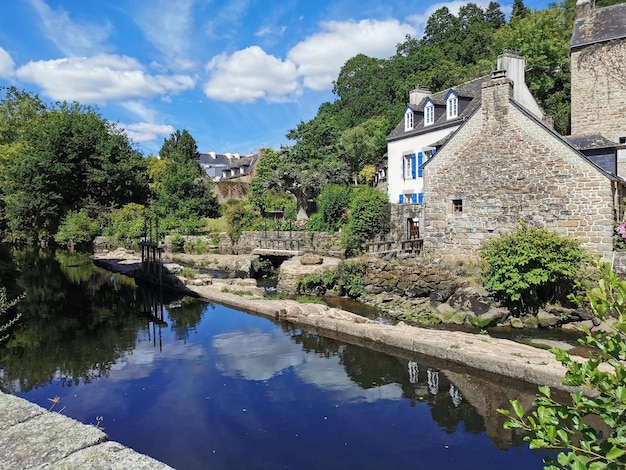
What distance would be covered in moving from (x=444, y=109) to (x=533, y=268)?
1426 centimetres

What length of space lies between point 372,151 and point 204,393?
109 ft

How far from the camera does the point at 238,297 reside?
16641 mm

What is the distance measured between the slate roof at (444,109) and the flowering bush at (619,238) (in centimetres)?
1024

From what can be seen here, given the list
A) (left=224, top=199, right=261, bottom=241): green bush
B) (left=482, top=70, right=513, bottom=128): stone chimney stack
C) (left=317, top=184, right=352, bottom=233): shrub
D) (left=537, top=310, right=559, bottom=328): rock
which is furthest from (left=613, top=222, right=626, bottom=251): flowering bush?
(left=224, top=199, right=261, bottom=241): green bush

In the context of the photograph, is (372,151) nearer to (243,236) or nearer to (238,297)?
(243,236)

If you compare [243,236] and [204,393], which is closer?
[204,393]

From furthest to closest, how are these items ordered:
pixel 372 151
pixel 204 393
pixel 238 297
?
pixel 372 151
pixel 238 297
pixel 204 393

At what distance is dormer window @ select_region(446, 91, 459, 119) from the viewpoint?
23406 millimetres

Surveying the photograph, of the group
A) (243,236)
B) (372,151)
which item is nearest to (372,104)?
(372,151)

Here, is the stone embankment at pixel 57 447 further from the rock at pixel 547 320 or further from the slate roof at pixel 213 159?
the slate roof at pixel 213 159

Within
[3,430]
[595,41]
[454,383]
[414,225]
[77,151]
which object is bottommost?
[454,383]

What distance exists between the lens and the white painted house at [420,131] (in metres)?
23.5

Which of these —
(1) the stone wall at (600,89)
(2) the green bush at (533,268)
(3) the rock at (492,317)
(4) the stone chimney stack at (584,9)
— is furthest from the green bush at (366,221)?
(4) the stone chimney stack at (584,9)

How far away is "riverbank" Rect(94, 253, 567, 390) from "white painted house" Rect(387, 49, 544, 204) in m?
11.9
